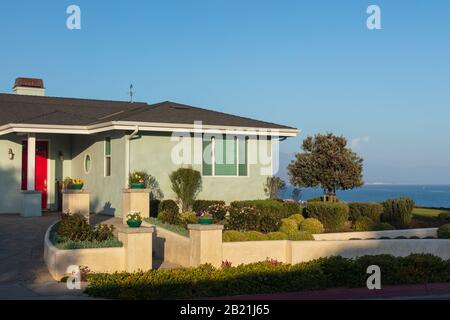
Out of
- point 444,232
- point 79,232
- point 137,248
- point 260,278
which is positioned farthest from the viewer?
point 444,232

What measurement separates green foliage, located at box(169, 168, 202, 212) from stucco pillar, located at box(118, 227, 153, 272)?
852cm

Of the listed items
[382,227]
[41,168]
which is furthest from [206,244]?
[41,168]

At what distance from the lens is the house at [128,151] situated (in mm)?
21594

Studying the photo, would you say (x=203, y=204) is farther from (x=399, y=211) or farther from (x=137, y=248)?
(x=137, y=248)

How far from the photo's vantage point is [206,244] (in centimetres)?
1401

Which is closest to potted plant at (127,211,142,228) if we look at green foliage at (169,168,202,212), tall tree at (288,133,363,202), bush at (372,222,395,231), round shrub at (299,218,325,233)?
round shrub at (299,218,325,233)

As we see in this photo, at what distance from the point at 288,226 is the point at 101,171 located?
784 cm

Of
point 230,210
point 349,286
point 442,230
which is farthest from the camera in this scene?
point 442,230

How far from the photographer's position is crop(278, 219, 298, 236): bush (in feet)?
59.7

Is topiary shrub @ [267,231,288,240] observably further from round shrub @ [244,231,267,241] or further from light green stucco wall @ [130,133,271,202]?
light green stucco wall @ [130,133,271,202]
